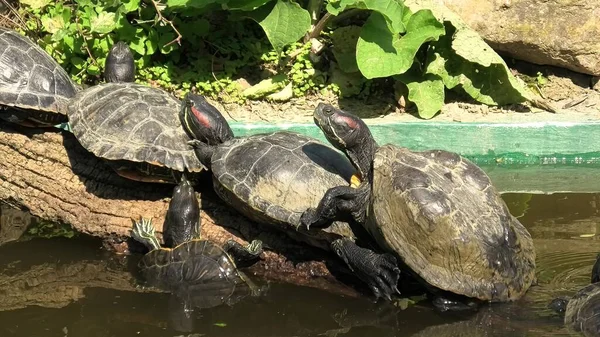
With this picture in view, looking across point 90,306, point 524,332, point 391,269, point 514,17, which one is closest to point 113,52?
point 90,306

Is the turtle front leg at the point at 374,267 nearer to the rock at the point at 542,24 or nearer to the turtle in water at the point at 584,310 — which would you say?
the turtle in water at the point at 584,310

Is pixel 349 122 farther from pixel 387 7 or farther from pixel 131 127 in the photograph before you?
pixel 387 7

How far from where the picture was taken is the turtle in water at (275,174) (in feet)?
16.0

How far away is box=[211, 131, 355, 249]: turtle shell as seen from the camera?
16.0 ft

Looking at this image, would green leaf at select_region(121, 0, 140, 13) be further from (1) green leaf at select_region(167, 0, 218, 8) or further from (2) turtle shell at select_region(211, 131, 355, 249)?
(2) turtle shell at select_region(211, 131, 355, 249)

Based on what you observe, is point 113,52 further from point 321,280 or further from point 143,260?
point 321,280

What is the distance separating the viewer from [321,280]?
5070 millimetres

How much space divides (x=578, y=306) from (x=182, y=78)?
16.8 ft

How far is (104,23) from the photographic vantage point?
804cm

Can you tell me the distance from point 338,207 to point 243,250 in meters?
0.75

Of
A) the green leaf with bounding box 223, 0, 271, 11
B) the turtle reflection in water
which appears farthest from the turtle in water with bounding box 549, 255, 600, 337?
the green leaf with bounding box 223, 0, 271, 11

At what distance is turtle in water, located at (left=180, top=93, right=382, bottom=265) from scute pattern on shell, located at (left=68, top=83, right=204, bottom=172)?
0.16 m

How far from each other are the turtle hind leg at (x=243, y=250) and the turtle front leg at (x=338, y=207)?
0.48 meters

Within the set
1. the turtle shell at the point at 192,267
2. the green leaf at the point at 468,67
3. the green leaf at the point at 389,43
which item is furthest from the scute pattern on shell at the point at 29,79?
the green leaf at the point at 468,67
